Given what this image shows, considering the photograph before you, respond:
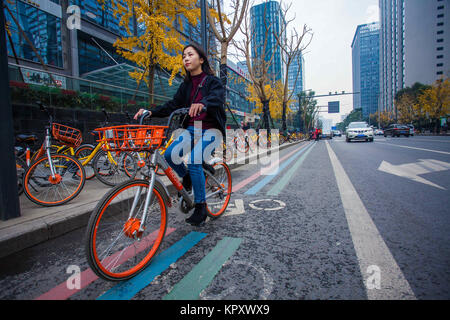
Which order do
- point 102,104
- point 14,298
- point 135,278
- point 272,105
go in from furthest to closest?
point 272,105 → point 102,104 → point 135,278 → point 14,298

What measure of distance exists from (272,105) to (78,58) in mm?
20725

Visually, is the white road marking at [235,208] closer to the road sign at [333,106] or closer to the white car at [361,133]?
the white car at [361,133]

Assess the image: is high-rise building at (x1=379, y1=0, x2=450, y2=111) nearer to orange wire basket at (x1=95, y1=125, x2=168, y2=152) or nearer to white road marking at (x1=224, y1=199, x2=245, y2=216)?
white road marking at (x1=224, y1=199, x2=245, y2=216)

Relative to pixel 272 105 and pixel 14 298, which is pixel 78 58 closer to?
pixel 272 105

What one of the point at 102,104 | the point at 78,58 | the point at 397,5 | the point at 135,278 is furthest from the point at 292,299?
the point at 397,5

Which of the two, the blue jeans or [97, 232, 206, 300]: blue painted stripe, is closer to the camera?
[97, 232, 206, 300]: blue painted stripe

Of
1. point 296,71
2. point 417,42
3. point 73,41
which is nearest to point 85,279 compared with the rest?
point 73,41

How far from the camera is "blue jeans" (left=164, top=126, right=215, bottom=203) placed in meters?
2.53

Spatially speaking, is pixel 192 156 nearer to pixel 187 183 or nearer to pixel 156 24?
pixel 187 183

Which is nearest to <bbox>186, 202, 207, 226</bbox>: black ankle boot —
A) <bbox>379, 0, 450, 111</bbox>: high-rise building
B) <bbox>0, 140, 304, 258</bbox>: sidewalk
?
<bbox>0, 140, 304, 258</bbox>: sidewalk

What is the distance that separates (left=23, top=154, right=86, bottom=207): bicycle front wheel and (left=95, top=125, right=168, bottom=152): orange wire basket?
2206mm

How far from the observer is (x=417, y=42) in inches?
3526

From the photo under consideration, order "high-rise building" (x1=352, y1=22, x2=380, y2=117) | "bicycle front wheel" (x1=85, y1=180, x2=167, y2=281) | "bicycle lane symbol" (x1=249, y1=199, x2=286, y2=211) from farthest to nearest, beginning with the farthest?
"high-rise building" (x1=352, y1=22, x2=380, y2=117), "bicycle lane symbol" (x1=249, y1=199, x2=286, y2=211), "bicycle front wheel" (x1=85, y1=180, x2=167, y2=281)
